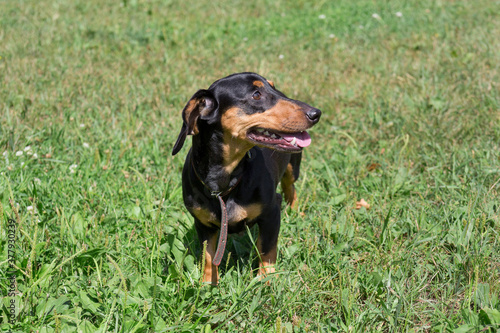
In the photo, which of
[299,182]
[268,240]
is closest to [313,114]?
[268,240]

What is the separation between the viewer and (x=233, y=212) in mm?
3002

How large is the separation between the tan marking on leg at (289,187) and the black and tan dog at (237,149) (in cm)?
92

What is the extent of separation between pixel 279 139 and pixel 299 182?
169cm

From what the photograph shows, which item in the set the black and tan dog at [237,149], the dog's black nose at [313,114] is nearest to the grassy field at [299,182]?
the black and tan dog at [237,149]

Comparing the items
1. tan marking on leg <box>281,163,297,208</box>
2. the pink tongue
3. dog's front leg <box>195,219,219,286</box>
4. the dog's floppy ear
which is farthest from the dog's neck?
tan marking on leg <box>281,163,297,208</box>

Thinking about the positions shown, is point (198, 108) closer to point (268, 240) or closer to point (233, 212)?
point (233, 212)

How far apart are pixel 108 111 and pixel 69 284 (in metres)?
2.84

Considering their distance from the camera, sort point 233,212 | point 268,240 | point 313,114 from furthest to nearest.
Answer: point 268,240, point 233,212, point 313,114

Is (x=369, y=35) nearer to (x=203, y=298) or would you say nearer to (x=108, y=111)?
(x=108, y=111)

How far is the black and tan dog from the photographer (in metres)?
2.83

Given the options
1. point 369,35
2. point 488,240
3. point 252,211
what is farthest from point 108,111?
point 369,35

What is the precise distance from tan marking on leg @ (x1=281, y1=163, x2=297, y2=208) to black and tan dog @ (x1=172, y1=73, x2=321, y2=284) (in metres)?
0.92

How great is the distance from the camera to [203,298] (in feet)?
9.32

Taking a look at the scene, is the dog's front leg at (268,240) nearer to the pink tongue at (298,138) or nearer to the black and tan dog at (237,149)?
the black and tan dog at (237,149)
